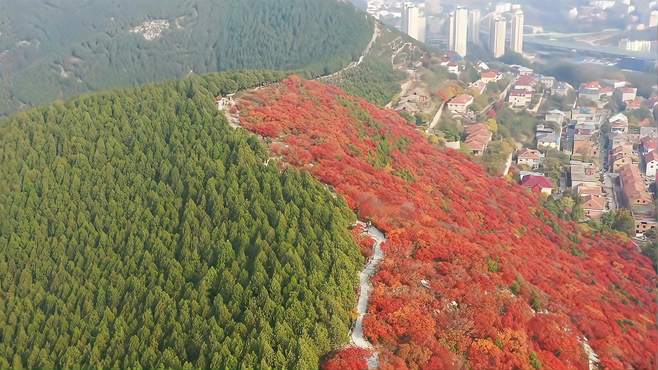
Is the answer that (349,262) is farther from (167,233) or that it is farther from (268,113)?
(268,113)

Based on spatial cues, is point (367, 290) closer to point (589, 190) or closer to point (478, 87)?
point (589, 190)

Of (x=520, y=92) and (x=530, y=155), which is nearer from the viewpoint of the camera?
(x=530, y=155)

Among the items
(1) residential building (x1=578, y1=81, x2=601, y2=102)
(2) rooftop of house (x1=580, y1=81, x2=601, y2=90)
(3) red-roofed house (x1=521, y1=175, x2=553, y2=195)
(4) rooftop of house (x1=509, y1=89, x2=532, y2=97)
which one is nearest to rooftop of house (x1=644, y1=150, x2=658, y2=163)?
(3) red-roofed house (x1=521, y1=175, x2=553, y2=195)

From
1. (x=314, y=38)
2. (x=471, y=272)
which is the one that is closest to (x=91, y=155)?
(x=471, y=272)

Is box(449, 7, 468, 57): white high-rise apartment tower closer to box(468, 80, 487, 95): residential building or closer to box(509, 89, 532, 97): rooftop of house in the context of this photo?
box(509, 89, 532, 97): rooftop of house

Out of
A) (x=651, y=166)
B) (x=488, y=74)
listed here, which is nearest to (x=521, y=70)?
(x=488, y=74)

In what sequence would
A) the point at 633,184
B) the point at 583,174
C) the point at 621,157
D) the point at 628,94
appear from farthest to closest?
the point at 628,94 < the point at 621,157 < the point at 583,174 < the point at 633,184

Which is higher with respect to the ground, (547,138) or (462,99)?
(462,99)
